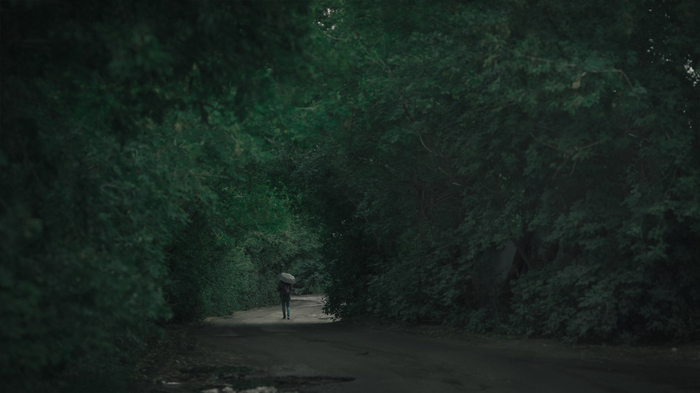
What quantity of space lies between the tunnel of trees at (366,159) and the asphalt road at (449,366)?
1.82 m

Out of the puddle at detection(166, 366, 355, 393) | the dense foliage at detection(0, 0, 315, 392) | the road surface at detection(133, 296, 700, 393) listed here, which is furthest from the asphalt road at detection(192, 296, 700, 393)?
the dense foliage at detection(0, 0, 315, 392)

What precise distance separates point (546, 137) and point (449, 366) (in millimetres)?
4701

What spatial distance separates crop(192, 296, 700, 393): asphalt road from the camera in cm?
1053

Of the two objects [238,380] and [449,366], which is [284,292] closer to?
[449,366]

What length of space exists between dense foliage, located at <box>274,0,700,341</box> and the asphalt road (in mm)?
1811

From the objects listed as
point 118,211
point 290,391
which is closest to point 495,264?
point 290,391

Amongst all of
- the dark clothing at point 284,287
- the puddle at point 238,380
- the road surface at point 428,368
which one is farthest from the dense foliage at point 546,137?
the dark clothing at point 284,287

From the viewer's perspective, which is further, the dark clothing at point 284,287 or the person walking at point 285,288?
the dark clothing at point 284,287

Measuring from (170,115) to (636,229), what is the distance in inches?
325

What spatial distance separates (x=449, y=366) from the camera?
42.0 ft

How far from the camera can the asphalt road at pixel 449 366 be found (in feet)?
34.6

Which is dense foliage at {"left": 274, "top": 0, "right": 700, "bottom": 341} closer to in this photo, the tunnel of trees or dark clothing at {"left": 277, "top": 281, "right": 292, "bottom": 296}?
the tunnel of trees

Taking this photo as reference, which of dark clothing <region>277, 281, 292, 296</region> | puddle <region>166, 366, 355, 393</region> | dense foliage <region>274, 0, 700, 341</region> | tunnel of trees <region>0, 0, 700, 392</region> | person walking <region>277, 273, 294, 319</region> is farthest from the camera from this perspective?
dark clothing <region>277, 281, 292, 296</region>

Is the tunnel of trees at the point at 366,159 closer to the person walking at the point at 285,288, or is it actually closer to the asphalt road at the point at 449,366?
the asphalt road at the point at 449,366
